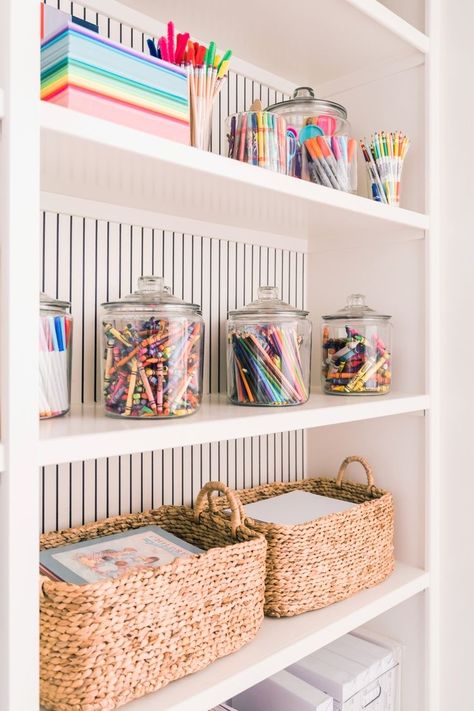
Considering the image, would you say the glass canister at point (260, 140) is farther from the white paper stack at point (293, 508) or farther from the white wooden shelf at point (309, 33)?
the white paper stack at point (293, 508)

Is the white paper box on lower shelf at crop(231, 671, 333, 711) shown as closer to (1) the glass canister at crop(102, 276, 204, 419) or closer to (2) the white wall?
(2) the white wall

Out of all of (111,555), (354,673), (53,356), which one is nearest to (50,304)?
(53,356)

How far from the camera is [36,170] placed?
27.0 inches

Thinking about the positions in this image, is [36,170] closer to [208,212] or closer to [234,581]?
[208,212]

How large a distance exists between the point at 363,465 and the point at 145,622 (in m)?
0.70

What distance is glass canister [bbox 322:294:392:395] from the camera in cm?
130

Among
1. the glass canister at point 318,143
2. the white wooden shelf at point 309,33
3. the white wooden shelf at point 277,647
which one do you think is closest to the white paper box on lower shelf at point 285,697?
the white wooden shelf at point 277,647

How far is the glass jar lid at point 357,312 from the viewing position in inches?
51.9

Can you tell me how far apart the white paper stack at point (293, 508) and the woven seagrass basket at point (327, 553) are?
51 mm

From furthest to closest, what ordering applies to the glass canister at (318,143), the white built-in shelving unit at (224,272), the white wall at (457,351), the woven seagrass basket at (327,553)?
the white wall at (457,351), the glass canister at (318,143), the woven seagrass basket at (327,553), the white built-in shelving unit at (224,272)

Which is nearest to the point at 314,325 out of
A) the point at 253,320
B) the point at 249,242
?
the point at 249,242

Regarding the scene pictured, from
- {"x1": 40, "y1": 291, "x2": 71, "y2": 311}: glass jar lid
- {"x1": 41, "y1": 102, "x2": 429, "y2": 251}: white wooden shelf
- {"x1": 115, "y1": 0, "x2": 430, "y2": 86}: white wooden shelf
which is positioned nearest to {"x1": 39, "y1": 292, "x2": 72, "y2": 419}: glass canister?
{"x1": 40, "y1": 291, "x2": 71, "y2": 311}: glass jar lid

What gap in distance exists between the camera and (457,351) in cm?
131

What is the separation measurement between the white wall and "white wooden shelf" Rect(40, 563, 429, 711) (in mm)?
96
